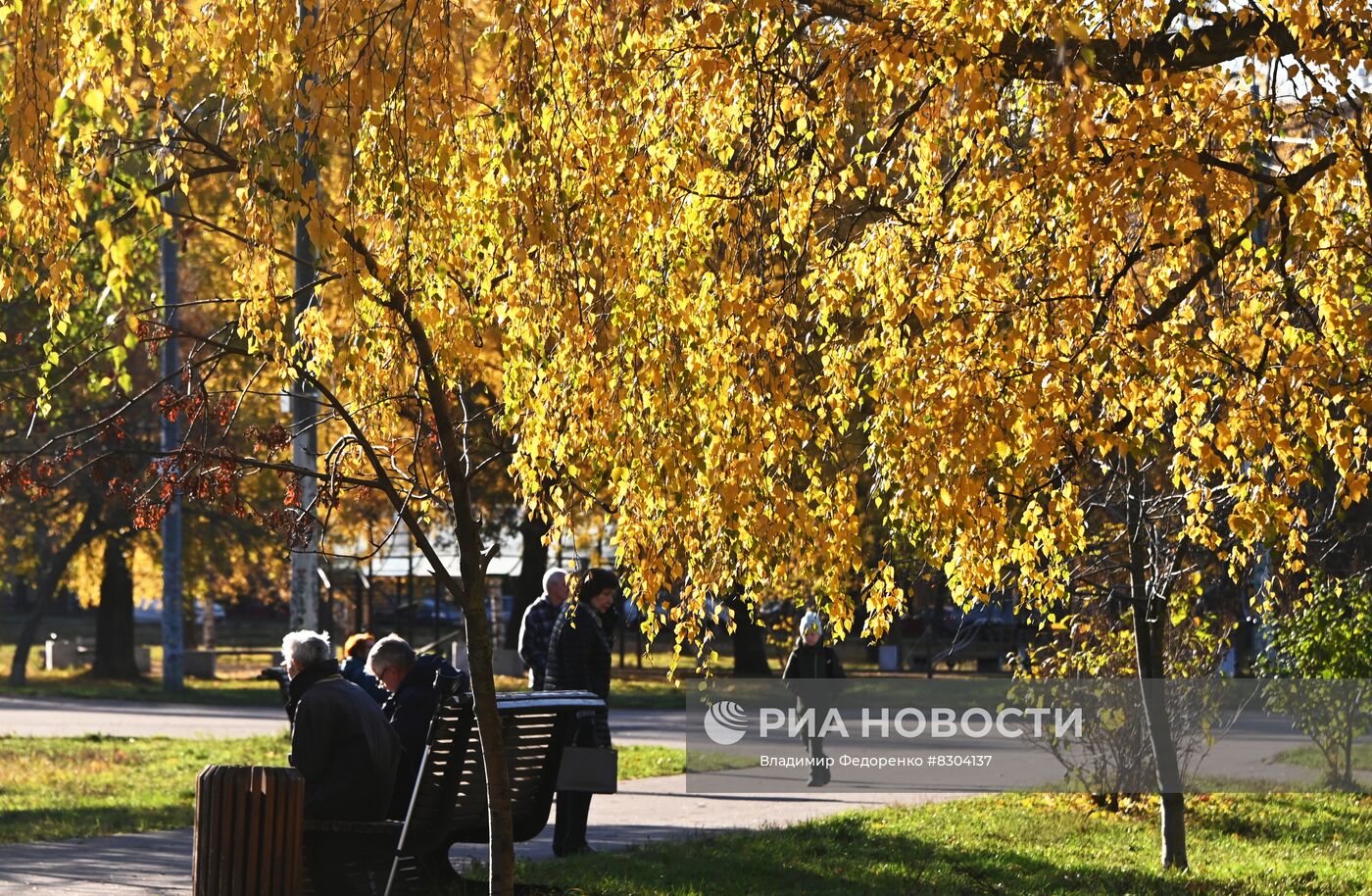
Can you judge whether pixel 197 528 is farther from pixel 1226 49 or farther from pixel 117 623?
pixel 1226 49

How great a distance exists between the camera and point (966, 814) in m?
13.0

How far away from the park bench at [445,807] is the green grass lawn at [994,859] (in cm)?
54

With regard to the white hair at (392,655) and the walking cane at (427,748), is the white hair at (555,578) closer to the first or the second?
the white hair at (392,655)

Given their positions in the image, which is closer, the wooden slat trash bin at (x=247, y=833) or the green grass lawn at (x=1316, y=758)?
the wooden slat trash bin at (x=247, y=833)

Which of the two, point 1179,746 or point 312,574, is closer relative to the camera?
point 1179,746

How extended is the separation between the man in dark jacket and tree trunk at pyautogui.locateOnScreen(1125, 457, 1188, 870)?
12.9 ft

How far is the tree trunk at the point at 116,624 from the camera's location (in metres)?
34.4

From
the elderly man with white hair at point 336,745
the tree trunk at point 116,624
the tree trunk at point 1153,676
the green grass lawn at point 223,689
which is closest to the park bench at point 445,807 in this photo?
the elderly man with white hair at point 336,745

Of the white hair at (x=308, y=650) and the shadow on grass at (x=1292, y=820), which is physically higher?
the white hair at (x=308, y=650)

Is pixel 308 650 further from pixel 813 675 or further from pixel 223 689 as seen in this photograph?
pixel 223 689

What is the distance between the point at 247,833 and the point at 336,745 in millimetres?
805

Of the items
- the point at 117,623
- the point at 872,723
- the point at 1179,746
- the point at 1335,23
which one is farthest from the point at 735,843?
the point at 117,623

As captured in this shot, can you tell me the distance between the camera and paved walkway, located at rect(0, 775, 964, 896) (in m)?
9.60

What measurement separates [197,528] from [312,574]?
52.8 feet
